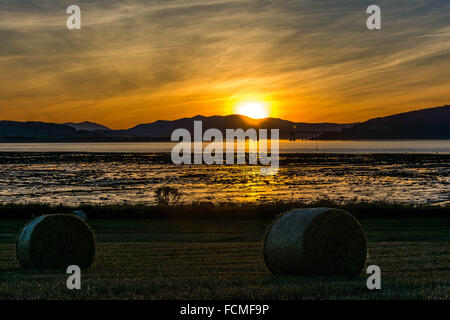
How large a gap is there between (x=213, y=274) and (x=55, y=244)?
4.59 metres

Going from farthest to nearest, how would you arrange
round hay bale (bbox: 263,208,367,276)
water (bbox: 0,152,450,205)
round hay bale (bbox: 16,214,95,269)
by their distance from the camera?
water (bbox: 0,152,450,205) → round hay bale (bbox: 16,214,95,269) → round hay bale (bbox: 263,208,367,276)

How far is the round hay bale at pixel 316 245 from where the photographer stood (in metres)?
11.9

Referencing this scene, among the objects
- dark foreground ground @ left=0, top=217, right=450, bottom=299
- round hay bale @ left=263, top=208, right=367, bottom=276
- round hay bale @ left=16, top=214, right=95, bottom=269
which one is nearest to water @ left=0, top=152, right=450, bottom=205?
dark foreground ground @ left=0, top=217, right=450, bottom=299

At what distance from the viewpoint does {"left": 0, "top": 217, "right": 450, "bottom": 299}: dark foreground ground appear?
9.36m

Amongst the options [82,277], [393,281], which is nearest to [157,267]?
[82,277]

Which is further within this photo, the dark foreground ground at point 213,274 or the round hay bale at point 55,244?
the round hay bale at point 55,244

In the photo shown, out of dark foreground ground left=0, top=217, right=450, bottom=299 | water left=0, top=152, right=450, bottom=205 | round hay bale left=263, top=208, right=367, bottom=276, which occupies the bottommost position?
water left=0, top=152, right=450, bottom=205

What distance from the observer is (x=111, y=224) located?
99.8 feet

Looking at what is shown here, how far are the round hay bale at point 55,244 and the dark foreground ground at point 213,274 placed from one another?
0.48 metres

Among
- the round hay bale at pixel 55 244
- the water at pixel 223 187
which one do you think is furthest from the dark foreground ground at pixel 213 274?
the water at pixel 223 187

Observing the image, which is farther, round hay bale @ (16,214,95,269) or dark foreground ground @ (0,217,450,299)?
round hay bale @ (16,214,95,269)

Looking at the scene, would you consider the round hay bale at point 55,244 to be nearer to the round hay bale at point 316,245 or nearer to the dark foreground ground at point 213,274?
the dark foreground ground at point 213,274

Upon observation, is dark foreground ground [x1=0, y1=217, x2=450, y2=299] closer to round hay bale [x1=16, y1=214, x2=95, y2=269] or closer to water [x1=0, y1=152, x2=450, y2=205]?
round hay bale [x1=16, y1=214, x2=95, y2=269]

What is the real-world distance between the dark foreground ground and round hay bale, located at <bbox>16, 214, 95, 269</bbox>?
479 mm
